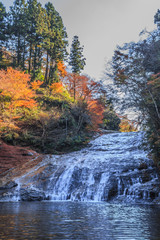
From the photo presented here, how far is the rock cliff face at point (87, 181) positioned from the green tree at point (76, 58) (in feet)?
72.3

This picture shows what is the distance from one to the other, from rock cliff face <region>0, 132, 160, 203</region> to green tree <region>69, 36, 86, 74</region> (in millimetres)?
22031

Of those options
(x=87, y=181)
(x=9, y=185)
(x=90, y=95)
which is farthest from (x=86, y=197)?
(x=90, y=95)

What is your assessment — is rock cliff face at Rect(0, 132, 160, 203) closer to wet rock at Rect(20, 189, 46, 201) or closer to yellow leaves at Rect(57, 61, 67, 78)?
wet rock at Rect(20, 189, 46, 201)

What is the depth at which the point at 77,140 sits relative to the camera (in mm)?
22453

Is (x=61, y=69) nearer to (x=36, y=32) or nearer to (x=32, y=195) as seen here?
(x=36, y=32)

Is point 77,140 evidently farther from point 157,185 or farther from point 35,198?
point 157,185

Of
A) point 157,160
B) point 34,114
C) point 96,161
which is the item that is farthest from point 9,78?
point 157,160

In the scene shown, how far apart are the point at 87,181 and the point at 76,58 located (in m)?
27.2

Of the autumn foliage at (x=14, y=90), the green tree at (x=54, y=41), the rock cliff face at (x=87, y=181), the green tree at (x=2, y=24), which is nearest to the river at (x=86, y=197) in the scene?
the rock cliff face at (x=87, y=181)

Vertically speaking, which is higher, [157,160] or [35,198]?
[157,160]

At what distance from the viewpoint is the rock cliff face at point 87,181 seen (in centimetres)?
979

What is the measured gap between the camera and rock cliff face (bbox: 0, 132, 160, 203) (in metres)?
9.79

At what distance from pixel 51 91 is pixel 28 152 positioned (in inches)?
497

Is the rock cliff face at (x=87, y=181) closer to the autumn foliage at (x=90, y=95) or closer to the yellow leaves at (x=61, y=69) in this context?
the autumn foliage at (x=90, y=95)
